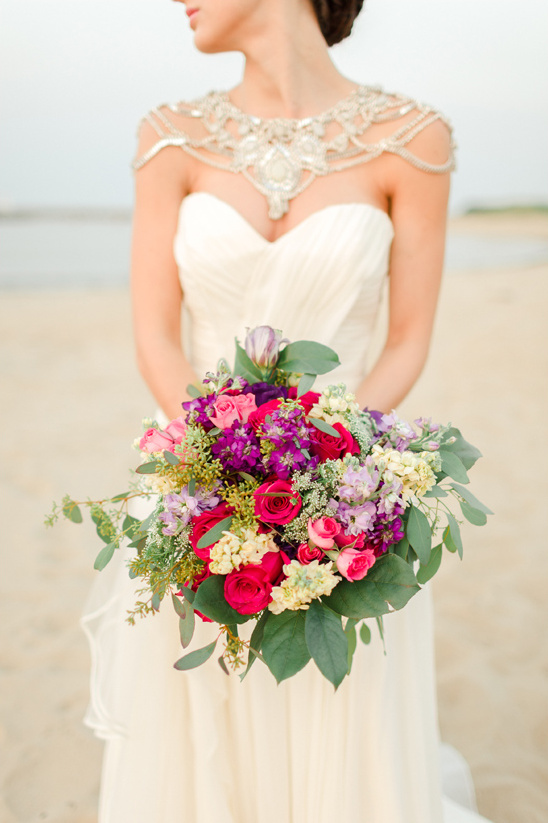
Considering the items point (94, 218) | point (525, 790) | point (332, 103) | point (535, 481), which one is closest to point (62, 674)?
point (525, 790)

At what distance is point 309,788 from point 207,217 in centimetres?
156

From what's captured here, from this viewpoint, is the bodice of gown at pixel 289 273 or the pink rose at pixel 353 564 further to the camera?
the bodice of gown at pixel 289 273

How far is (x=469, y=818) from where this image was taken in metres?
2.28

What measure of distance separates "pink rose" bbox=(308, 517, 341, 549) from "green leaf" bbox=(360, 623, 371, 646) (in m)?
0.62

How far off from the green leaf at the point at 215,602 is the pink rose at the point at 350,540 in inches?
8.6

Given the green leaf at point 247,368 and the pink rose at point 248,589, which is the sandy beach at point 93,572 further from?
the green leaf at point 247,368

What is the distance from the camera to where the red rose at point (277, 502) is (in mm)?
1134

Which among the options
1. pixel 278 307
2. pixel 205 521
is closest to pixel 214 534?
pixel 205 521

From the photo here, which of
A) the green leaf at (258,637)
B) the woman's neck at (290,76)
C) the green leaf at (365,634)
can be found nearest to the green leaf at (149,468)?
the green leaf at (258,637)

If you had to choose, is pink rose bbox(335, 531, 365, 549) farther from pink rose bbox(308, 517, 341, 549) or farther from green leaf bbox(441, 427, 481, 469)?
green leaf bbox(441, 427, 481, 469)

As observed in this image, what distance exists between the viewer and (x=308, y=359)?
4.38 ft

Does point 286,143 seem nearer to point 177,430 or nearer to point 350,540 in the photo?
point 177,430

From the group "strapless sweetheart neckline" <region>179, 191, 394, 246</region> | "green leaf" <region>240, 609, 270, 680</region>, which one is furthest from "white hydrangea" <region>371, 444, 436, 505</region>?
"strapless sweetheart neckline" <region>179, 191, 394, 246</region>

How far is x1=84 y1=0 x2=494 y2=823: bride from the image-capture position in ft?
5.76
